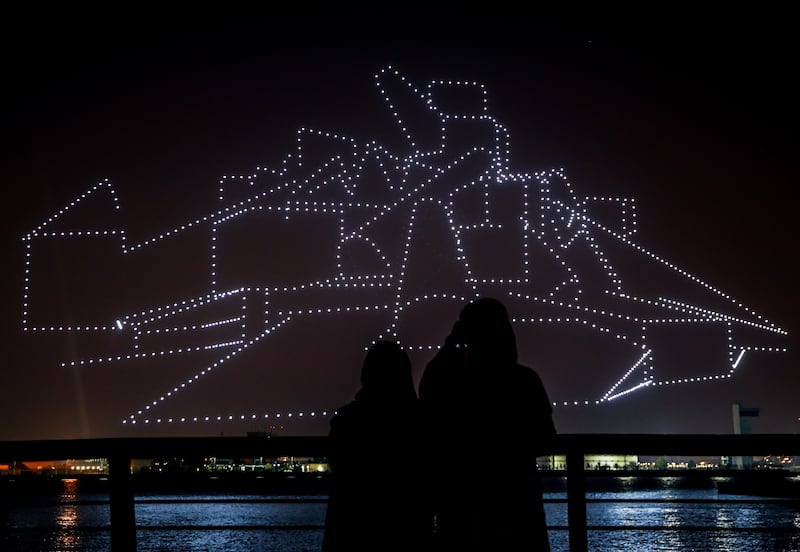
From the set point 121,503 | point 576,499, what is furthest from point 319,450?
Answer: point 576,499

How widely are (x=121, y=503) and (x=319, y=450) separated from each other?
988mm

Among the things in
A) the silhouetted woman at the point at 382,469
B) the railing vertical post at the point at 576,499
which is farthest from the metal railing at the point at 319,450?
the silhouetted woman at the point at 382,469

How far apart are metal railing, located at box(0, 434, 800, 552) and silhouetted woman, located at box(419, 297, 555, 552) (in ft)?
3.43

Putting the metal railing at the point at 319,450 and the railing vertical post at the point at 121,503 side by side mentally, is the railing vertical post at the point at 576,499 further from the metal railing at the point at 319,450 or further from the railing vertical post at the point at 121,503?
the railing vertical post at the point at 121,503

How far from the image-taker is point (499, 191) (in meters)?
9.17

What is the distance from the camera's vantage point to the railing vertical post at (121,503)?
431 centimetres

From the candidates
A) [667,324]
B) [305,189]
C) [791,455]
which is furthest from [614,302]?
[791,455]

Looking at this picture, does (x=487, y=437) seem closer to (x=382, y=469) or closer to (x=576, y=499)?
(x=382, y=469)

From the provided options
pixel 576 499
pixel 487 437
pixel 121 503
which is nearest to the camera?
pixel 487 437

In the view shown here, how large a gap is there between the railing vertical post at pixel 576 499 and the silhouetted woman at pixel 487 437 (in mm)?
1044

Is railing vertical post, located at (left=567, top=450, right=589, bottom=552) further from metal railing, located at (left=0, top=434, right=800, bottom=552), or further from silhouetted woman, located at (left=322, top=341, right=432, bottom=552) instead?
silhouetted woman, located at (left=322, top=341, right=432, bottom=552)

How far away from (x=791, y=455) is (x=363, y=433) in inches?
92.5

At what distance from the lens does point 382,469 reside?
10.6ft

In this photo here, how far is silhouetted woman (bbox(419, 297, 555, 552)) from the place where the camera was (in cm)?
312
